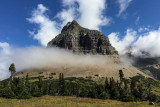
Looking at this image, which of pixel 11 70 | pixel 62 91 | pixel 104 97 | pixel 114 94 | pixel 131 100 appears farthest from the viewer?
pixel 62 91

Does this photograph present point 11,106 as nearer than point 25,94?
Yes

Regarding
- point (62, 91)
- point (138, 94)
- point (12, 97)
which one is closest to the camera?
point (12, 97)

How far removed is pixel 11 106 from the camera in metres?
37.4

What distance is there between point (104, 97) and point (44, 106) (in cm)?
4377

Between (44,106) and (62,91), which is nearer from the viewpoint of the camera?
(44,106)

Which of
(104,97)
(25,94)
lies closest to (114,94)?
(104,97)

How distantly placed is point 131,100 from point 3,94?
5709 cm

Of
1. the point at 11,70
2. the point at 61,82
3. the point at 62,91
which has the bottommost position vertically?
the point at 62,91

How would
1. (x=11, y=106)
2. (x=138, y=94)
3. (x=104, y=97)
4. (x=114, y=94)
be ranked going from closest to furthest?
(x=11, y=106) → (x=104, y=97) → (x=114, y=94) → (x=138, y=94)

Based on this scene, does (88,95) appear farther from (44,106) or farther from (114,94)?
(44,106)

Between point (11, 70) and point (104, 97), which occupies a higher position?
point (11, 70)

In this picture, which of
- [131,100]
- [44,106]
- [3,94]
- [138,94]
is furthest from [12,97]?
[138,94]

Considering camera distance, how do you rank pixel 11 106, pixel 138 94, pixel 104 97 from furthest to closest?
pixel 138 94 → pixel 104 97 → pixel 11 106

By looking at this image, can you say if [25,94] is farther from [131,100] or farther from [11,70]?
[11,70]
